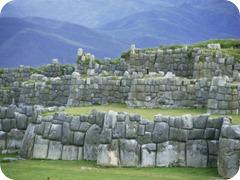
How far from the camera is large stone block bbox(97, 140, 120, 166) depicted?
15258 mm

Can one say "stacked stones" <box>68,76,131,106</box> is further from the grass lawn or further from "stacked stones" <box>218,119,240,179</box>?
"stacked stones" <box>218,119,240,179</box>

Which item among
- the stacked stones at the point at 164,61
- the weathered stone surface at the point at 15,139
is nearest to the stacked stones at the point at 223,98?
the weathered stone surface at the point at 15,139

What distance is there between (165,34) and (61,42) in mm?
8859

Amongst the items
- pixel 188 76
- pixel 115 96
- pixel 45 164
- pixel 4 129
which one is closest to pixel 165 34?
pixel 188 76

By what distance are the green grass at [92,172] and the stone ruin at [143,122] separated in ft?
1.50

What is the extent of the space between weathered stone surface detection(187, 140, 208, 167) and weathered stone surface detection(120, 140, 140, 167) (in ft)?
4.30

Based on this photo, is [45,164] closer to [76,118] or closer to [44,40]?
[76,118]

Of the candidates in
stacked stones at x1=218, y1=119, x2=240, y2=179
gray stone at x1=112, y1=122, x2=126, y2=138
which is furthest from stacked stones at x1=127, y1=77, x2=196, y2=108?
stacked stones at x1=218, y1=119, x2=240, y2=179

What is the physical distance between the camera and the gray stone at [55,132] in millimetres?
17156

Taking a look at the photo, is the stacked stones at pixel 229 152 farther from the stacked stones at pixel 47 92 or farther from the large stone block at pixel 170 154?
the stacked stones at pixel 47 92

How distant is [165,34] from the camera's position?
4997 centimetres

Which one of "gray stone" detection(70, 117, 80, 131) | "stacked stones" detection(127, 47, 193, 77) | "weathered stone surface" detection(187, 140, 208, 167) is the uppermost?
"stacked stones" detection(127, 47, 193, 77)

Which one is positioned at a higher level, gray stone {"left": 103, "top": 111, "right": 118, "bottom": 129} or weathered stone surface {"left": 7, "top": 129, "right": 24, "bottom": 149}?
gray stone {"left": 103, "top": 111, "right": 118, "bottom": 129}

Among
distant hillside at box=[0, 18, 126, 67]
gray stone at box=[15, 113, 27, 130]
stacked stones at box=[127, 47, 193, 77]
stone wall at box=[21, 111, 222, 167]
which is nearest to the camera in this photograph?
stone wall at box=[21, 111, 222, 167]
